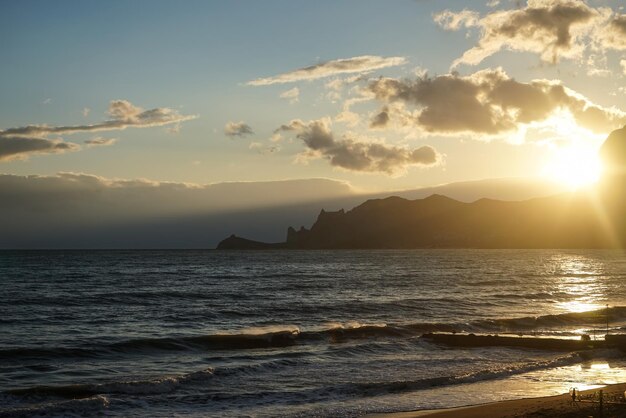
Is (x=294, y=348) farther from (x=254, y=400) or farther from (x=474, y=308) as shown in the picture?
(x=474, y=308)

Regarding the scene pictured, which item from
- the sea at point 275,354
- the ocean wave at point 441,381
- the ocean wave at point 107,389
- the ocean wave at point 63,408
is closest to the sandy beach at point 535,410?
the sea at point 275,354

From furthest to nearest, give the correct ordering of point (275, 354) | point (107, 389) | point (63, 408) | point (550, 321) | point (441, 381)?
point (550, 321), point (275, 354), point (441, 381), point (107, 389), point (63, 408)

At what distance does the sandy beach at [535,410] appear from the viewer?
18667 millimetres

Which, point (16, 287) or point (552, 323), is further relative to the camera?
point (16, 287)

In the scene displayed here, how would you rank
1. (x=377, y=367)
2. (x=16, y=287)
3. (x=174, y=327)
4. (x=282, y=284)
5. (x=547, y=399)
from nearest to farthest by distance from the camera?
(x=547, y=399), (x=377, y=367), (x=174, y=327), (x=16, y=287), (x=282, y=284)

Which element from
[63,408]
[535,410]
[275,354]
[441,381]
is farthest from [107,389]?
[535,410]

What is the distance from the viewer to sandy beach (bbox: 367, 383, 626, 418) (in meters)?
18.7

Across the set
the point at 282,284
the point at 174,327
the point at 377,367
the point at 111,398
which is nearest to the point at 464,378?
the point at 377,367

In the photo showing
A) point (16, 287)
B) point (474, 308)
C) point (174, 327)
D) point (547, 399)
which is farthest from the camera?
point (16, 287)

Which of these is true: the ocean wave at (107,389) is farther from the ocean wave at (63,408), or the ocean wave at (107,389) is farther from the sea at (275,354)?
the ocean wave at (63,408)

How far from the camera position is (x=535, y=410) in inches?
786

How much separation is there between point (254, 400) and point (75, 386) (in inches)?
291

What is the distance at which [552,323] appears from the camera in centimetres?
4809

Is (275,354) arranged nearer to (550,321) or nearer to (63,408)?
(63,408)
